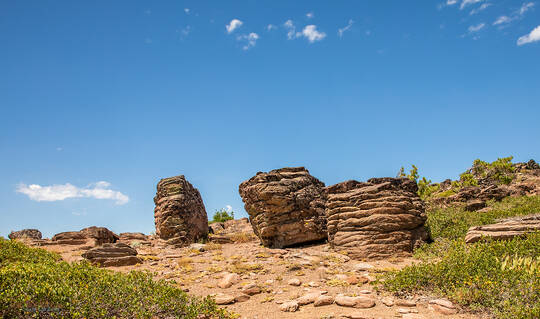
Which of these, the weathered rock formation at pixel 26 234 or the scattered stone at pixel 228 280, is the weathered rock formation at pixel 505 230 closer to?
the scattered stone at pixel 228 280

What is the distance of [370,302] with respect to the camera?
8.87 m

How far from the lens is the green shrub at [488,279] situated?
25.2 feet

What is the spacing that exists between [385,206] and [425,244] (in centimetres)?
223

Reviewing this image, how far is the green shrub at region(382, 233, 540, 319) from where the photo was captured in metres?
7.67

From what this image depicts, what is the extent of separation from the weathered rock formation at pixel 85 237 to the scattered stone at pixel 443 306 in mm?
20177

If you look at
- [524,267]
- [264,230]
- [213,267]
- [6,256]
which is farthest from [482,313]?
[6,256]

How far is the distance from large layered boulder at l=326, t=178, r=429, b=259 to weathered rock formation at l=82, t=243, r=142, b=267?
31.9 ft

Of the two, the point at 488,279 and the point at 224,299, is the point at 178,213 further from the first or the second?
the point at 488,279

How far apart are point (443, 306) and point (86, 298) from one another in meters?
8.56

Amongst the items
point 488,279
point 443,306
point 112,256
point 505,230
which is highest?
point 112,256

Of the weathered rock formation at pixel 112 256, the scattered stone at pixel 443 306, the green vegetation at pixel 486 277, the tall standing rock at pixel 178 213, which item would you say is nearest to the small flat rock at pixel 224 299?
the green vegetation at pixel 486 277

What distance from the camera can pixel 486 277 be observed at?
894 cm

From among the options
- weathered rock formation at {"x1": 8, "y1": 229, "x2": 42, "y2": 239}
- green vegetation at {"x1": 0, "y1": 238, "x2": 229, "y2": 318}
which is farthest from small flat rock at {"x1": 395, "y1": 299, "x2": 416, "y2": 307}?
weathered rock formation at {"x1": 8, "y1": 229, "x2": 42, "y2": 239}

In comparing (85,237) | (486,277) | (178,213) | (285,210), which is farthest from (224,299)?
(85,237)
